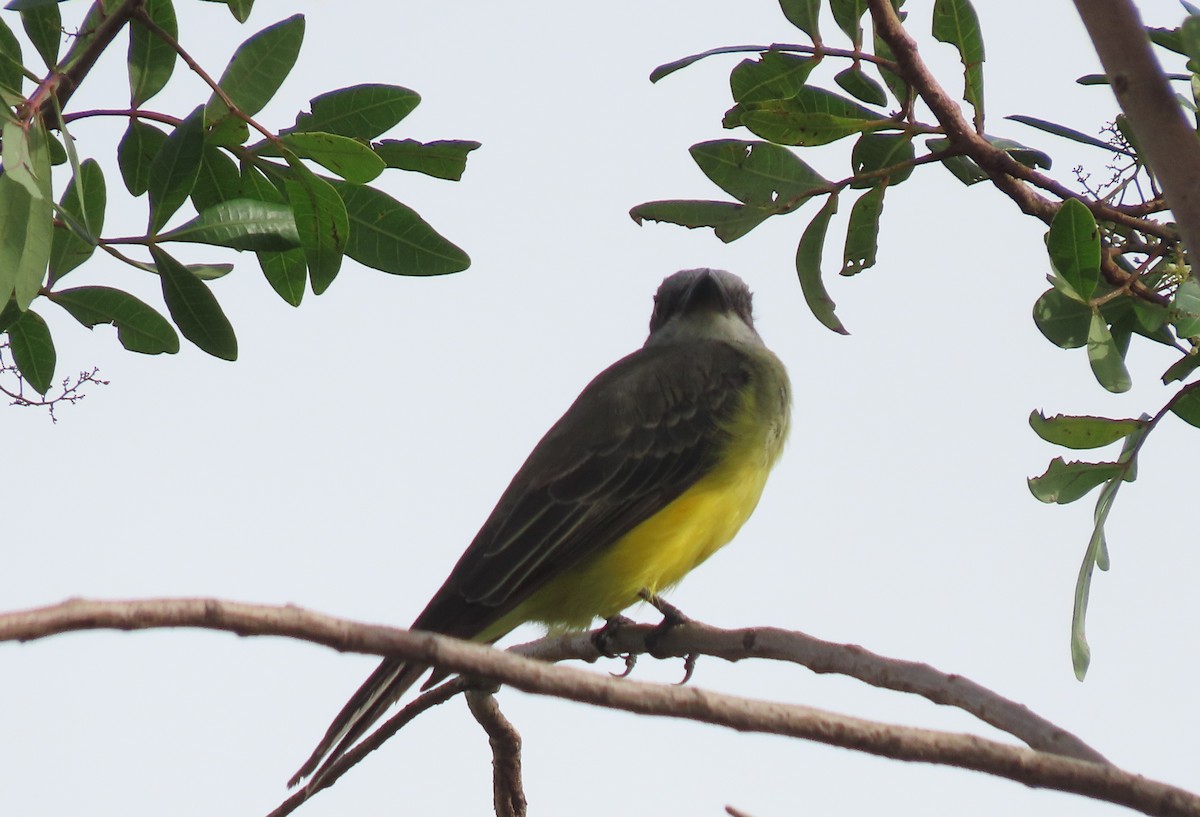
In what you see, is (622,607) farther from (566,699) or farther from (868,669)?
(566,699)

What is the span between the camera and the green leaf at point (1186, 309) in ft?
12.0

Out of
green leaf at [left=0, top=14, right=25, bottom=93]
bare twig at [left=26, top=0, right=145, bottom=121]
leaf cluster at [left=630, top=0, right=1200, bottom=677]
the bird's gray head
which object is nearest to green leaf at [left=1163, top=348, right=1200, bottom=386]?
leaf cluster at [left=630, top=0, right=1200, bottom=677]

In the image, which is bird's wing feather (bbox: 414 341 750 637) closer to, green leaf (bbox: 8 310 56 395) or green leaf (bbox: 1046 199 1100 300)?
green leaf (bbox: 8 310 56 395)

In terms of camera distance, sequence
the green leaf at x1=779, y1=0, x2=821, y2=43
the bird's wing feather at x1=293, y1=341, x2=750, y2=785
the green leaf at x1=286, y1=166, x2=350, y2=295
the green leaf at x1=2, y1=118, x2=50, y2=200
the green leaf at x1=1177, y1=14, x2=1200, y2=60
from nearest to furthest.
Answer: the green leaf at x1=1177, y1=14, x2=1200, y2=60 < the green leaf at x1=2, y1=118, x2=50, y2=200 < the green leaf at x1=286, y1=166, x2=350, y2=295 < the green leaf at x1=779, y1=0, x2=821, y2=43 < the bird's wing feather at x1=293, y1=341, x2=750, y2=785

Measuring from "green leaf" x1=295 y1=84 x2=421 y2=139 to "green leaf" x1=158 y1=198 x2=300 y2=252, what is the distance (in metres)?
0.31

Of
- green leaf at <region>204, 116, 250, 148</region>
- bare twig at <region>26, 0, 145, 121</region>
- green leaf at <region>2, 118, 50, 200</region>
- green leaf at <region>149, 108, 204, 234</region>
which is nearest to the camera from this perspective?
green leaf at <region>2, 118, 50, 200</region>

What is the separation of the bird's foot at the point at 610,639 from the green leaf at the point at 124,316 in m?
2.16

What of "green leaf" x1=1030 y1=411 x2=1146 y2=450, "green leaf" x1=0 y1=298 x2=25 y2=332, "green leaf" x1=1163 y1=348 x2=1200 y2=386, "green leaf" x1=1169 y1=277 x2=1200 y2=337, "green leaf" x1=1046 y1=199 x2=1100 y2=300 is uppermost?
"green leaf" x1=0 y1=298 x2=25 y2=332

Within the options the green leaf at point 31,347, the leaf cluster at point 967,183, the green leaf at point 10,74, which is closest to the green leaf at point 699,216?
the leaf cluster at point 967,183

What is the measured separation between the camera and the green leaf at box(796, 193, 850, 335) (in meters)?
4.63

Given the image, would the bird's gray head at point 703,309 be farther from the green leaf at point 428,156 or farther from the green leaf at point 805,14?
the green leaf at point 428,156

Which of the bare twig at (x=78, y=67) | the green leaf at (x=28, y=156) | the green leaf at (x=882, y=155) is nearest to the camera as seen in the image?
the green leaf at (x=28, y=156)

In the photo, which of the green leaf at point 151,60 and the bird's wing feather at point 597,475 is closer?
the green leaf at point 151,60

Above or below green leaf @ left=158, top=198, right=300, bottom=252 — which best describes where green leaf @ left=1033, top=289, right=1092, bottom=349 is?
below
